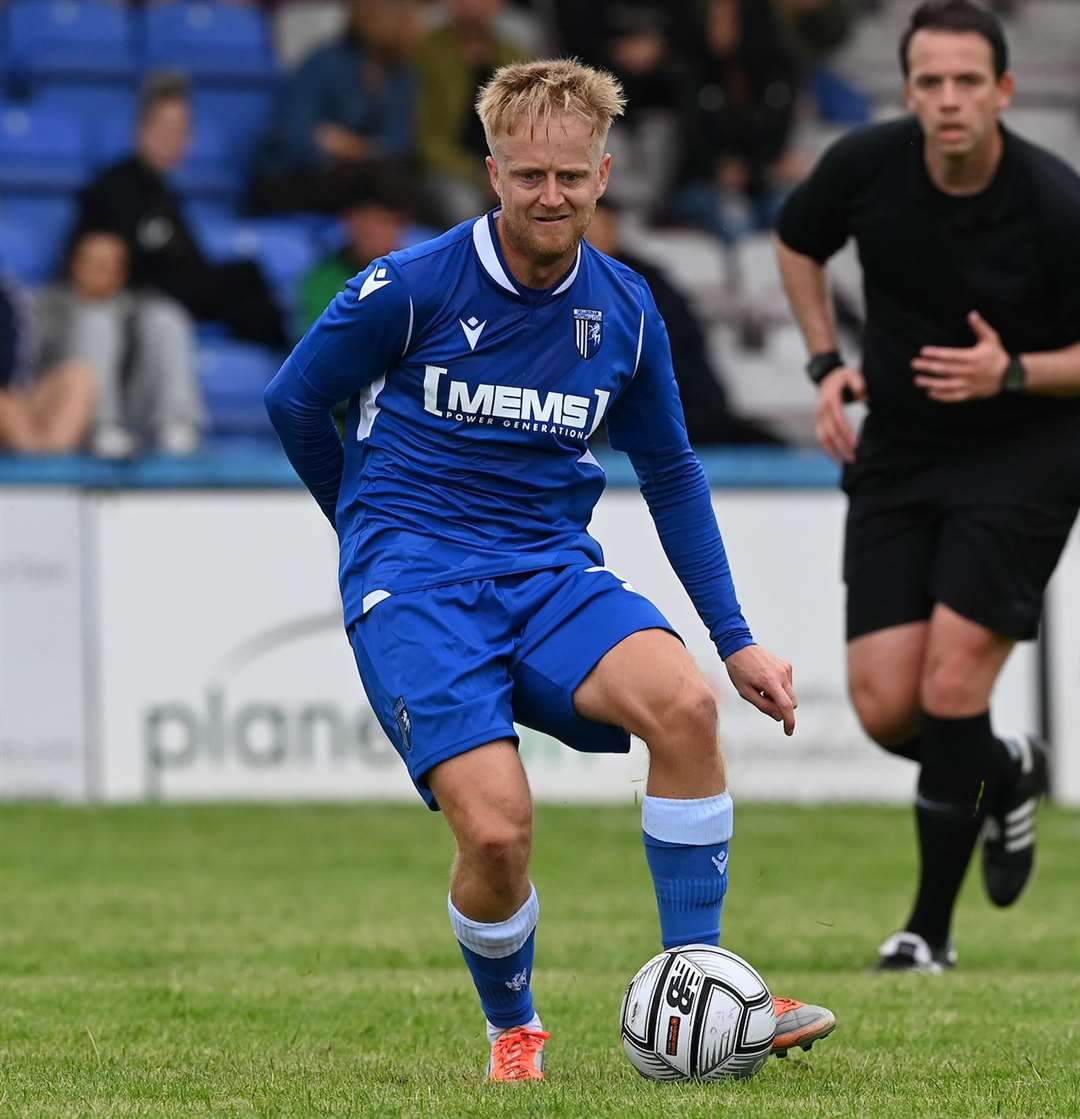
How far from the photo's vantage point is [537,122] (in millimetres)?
4668

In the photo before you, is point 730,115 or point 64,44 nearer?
point 730,115

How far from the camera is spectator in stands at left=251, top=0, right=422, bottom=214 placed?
15414 mm

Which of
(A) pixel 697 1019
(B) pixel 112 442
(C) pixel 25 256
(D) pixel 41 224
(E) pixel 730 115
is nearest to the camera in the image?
(A) pixel 697 1019

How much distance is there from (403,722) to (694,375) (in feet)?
28.5

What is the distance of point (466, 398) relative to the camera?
4914 millimetres

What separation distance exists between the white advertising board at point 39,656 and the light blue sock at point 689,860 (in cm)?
714

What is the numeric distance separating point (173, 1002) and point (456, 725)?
176cm

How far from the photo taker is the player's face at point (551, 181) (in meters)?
4.67

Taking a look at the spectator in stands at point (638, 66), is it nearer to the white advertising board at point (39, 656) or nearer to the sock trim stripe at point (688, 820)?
A: the white advertising board at point (39, 656)

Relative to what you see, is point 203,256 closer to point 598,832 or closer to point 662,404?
point 598,832

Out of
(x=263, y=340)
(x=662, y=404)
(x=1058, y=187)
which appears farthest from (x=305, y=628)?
(x=662, y=404)

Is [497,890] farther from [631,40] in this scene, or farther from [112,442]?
[631,40]

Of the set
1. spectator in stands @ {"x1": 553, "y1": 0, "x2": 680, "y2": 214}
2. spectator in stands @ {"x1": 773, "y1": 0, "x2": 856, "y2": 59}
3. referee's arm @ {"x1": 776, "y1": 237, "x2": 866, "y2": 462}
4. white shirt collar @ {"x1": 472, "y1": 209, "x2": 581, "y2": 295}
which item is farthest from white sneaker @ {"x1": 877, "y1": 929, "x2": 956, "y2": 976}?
spectator in stands @ {"x1": 773, "y1": 0, "x2": 856, "y2": 59}

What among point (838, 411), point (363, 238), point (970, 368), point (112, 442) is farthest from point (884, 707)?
point (363, 238)
